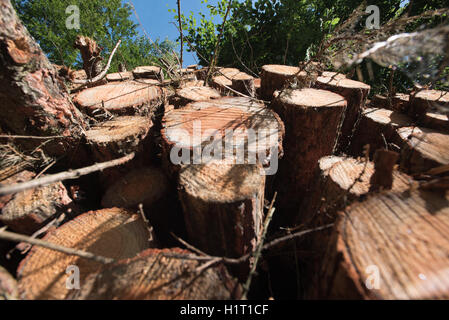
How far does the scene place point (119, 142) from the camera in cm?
153

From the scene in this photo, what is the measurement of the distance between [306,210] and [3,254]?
85.3 inches

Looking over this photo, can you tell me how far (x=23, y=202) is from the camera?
134 cm

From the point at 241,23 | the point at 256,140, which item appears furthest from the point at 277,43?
the point at 256,140

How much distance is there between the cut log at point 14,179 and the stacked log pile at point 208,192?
1 centimetres

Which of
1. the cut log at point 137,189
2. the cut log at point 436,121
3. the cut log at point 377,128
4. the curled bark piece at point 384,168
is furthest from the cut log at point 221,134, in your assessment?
the cut log at point 436,121

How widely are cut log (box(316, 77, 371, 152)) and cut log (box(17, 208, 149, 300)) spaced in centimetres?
234

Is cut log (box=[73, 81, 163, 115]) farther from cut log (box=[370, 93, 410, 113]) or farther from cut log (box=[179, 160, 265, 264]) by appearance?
cut log (box=[370, 93, 410, 113])

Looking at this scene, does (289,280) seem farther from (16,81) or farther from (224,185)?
(16,81)

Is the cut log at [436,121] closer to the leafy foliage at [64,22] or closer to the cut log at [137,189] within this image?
the cut log at [137,189]

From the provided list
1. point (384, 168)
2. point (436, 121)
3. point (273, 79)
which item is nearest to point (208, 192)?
point (384, 168)

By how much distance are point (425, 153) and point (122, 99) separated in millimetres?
2425

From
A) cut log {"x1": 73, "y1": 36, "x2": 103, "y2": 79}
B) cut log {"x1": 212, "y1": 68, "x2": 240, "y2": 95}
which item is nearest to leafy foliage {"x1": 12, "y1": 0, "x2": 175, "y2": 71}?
cut log {"x1": 73, "y1": 36, "x2": 103, "y2": 79}

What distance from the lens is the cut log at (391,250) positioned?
610mm

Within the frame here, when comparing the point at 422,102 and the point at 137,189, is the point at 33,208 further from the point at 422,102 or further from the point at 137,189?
the point at 422,102
